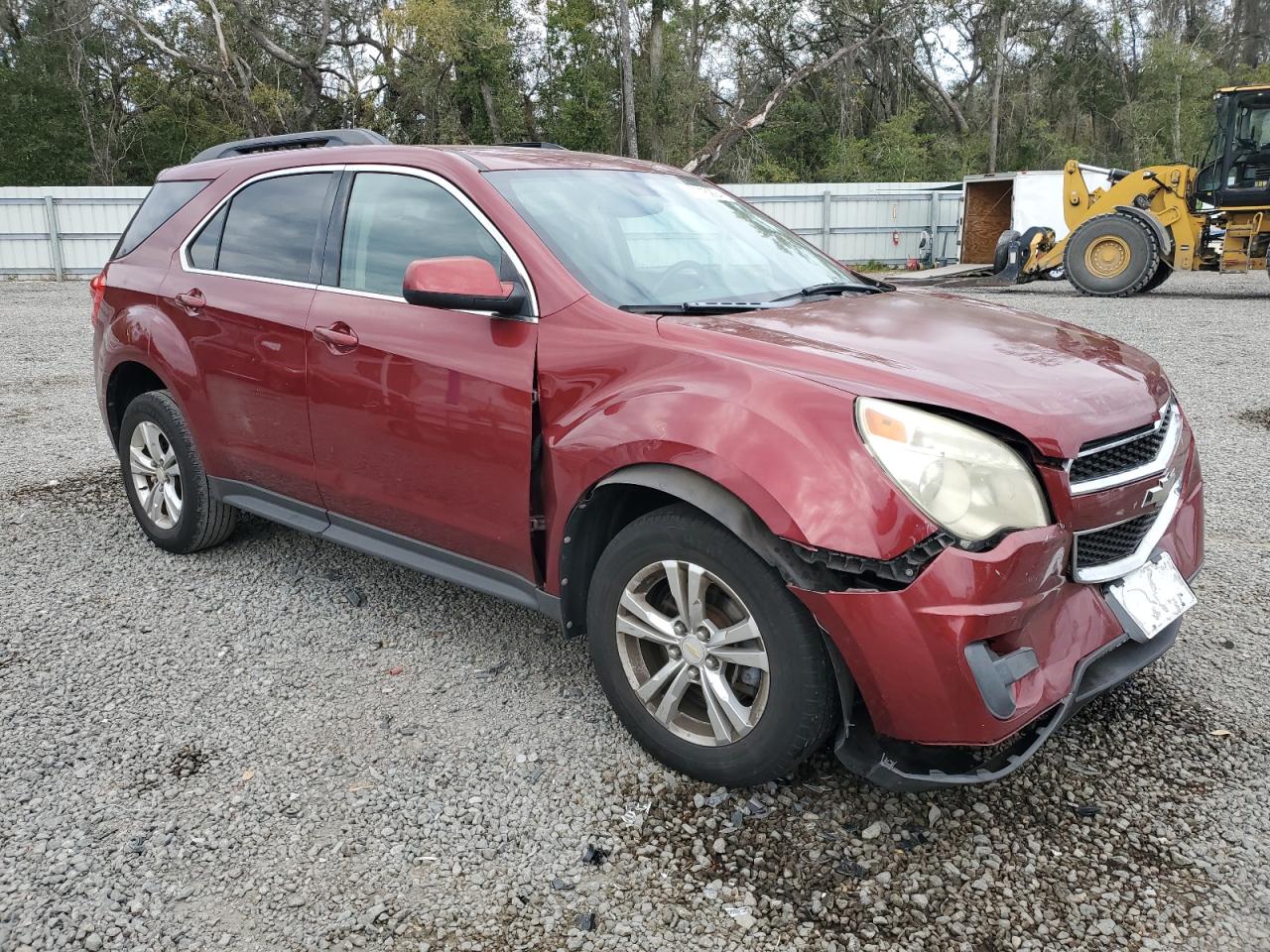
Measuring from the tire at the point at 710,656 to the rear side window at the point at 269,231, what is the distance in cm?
192

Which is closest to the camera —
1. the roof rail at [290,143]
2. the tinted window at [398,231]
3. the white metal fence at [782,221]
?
the tinted window at [398,231]

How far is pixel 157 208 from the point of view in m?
4.65

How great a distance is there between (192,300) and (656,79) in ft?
113

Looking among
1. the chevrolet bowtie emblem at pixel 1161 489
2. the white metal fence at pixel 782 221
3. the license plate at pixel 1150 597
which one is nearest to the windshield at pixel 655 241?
the chevrolet bowtie emblem at pixel 1161 489

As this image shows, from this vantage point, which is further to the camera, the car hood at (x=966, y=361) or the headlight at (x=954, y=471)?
the car hood at (x=966, y=361)

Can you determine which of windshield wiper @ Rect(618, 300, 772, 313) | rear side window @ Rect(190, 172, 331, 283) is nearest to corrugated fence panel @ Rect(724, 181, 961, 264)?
rear side window @ Rect(190, 172, 331, 283)

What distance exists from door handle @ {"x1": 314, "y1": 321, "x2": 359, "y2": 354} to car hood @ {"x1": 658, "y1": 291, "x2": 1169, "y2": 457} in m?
1.24

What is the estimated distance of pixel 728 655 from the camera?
2594 mm

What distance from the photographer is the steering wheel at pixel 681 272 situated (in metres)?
3.18

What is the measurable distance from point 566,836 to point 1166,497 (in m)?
1.89

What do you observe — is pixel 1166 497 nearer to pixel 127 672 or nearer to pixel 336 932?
pixel 336 932

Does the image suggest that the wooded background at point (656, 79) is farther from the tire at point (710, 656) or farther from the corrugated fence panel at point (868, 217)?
the tire at point (710, 656)

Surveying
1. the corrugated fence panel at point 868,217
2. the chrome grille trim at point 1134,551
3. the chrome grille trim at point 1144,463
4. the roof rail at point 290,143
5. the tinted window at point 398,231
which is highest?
the corrugated fence panel at point 868,217

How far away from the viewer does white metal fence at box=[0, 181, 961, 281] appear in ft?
73.7
